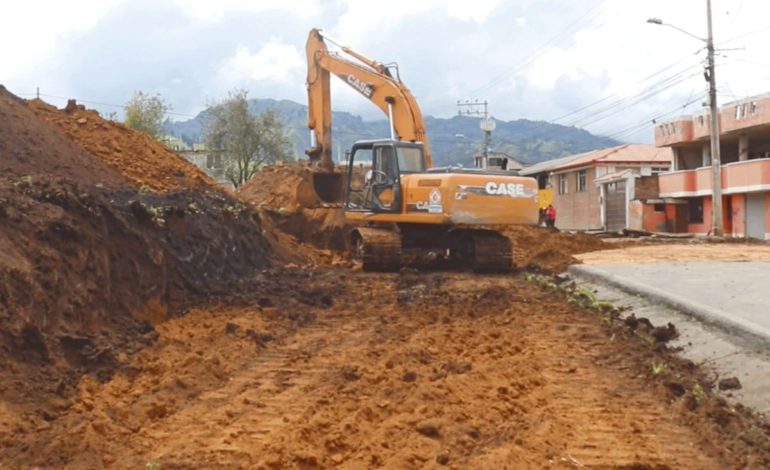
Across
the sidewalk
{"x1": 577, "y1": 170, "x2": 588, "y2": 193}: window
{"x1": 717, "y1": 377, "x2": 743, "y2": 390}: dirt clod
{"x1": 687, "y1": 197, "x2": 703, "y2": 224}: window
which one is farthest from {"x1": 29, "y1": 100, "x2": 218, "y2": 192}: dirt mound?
{"x1": 577, "y1": 170, "x2": 588, "y2": 193}: window

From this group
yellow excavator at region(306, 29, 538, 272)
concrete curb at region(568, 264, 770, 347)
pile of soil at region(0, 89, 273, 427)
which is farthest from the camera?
yellow excavator at region(306, 29, 538, 272)

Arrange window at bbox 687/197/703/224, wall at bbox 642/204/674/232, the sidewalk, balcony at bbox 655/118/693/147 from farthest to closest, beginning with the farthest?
1. wall at bbox 642/204/674/232
2. balcony at bbox 655/118/693/147
3. window at bbox 687/197/703/224
4. the sidewalk

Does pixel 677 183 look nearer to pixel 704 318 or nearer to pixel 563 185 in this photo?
pixel 563 185

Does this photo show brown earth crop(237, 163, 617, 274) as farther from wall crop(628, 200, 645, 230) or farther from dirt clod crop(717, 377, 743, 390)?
wall crop(628, 200, 645, 230)

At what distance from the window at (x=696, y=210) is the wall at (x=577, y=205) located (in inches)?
330

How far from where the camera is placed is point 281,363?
7.91 metres

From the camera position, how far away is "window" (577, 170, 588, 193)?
51.1 meters

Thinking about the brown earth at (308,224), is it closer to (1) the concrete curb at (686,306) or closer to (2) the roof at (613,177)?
(1) the concrete curb at (686,306)

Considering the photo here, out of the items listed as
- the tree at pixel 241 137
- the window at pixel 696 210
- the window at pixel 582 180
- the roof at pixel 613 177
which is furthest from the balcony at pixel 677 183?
the tree at pixel 241 137

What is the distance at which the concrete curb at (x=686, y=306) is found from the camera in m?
7.46

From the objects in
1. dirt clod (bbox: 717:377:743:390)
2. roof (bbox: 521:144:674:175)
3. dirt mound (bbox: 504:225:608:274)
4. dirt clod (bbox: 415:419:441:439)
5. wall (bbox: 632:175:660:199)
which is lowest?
dirt clod (bbox: 415:419:441:439)

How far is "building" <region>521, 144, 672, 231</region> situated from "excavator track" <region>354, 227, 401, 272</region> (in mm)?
28276

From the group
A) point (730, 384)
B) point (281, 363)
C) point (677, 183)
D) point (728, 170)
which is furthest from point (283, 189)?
point (677, 183)

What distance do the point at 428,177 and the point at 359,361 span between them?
7464 millimetres
